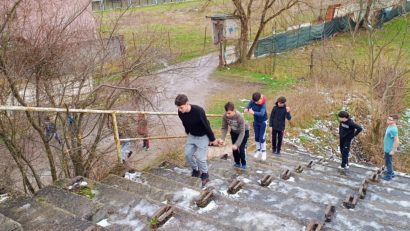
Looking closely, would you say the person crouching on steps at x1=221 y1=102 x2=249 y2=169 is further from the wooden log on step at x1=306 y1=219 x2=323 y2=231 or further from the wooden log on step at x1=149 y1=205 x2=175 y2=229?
the wooden log on step at x1=306 y1=219 x2=323 y2=231

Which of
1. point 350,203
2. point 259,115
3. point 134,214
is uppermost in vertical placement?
point 259,115

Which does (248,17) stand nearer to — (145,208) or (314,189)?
(314,189)

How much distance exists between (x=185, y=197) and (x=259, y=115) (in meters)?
3.33

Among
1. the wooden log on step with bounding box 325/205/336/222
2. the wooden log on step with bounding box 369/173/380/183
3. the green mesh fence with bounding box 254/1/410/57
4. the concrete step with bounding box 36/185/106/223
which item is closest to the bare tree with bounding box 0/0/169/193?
the concrete step with bounding box 36/185/106/223

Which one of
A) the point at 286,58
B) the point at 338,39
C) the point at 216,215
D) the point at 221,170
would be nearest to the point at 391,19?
the point at 338,39

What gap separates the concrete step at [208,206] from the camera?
13.9 ft

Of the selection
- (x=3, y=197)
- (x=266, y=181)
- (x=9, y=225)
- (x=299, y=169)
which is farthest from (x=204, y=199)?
(x=299, y=169)

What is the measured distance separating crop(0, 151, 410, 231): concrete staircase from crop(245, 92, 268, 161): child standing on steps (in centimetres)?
141

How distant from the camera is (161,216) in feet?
12.9

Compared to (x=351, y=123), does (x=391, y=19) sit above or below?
above

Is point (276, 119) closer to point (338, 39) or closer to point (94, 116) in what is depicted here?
point (94, 116)

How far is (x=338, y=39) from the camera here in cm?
2731

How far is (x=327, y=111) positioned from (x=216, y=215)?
10.7m

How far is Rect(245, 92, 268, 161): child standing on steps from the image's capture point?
24.8 feet
